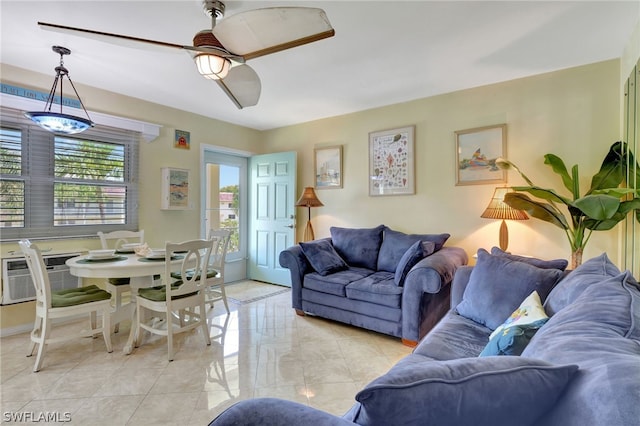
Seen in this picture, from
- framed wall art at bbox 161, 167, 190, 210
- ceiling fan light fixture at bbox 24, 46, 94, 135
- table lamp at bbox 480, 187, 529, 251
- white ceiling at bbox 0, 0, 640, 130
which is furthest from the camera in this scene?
framed wall art at bbox 161, 167, 190, 210

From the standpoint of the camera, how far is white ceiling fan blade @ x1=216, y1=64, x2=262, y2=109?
81.7 inches

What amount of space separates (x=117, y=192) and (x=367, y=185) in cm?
297

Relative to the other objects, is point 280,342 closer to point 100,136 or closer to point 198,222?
point 198,222

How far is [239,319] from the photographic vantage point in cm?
329

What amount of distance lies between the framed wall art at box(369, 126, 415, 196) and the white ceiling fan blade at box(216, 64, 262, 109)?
200cm

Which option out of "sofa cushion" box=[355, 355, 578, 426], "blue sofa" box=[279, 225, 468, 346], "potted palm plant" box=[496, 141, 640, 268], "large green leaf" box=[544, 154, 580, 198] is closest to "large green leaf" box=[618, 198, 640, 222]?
"potted palm plant" box=[496, 141, 640, 268]

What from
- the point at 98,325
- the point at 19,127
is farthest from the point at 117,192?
the point at 98,325

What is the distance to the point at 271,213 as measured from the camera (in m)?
4.82

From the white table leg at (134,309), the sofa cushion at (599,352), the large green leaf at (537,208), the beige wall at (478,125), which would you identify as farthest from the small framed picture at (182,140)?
the sofa cushion at (599,352)

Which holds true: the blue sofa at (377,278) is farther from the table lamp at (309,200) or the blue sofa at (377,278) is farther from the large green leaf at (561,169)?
the large green leaf at (561,169)

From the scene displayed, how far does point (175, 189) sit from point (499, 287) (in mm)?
3635

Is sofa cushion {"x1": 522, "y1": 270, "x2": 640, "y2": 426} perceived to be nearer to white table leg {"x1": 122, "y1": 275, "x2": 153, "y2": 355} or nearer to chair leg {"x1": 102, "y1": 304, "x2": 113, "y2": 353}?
white table leg {"x1": 122, "y1": 275, "x2": 153, "y2": 355}

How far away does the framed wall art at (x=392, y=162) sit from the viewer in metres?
3.77

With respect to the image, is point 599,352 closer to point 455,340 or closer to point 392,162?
point 455,340
